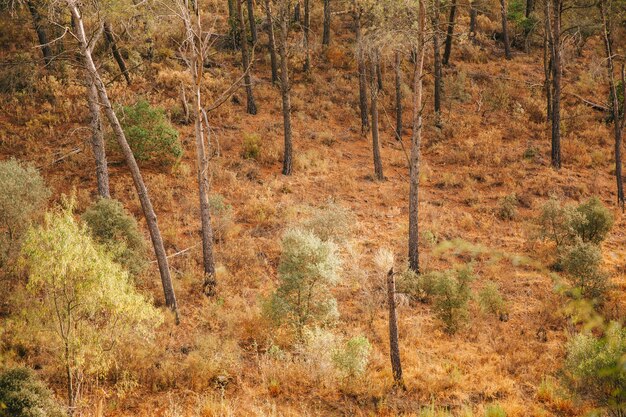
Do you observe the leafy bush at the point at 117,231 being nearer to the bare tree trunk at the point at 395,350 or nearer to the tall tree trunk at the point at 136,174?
the tall tree trunk at the point at 136,174

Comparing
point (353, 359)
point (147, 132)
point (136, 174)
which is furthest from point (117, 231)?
point (353, 359)

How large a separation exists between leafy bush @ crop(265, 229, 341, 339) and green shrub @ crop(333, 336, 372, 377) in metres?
1.57

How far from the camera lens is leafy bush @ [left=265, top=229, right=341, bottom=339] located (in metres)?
10.2

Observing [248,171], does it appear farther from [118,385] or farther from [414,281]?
[118,385]

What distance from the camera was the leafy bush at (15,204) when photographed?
38.2 feet

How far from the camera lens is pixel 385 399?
8352 mm

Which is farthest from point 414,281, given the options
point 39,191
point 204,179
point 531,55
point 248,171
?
point 531,55

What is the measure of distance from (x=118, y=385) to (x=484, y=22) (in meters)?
38.5

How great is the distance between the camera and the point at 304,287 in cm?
1038

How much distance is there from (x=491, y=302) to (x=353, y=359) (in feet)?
16.5

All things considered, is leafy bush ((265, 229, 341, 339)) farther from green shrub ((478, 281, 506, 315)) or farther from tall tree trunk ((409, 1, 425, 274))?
green shrub ((478, 281, 506, 315))

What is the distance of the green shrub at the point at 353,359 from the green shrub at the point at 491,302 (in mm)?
4494

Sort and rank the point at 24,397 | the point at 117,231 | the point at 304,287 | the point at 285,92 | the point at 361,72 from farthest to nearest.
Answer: the point at 361,72 → the point at 285,92 → the point at 117,231 → the point at 304,287 → the point at 24,397

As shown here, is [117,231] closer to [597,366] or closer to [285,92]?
[285,92]
